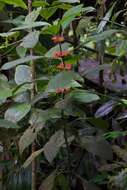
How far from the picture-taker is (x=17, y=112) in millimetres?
913

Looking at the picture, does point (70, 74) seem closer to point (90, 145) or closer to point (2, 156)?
point (90, 145)

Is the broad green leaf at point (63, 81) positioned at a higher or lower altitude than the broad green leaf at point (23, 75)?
higher

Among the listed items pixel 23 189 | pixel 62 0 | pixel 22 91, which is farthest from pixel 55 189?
pixel 62 0

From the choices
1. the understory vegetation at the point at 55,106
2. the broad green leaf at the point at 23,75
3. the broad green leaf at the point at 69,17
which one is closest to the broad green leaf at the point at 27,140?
the understory vegetation at the point at 55,106

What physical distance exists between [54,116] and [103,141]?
0.15m

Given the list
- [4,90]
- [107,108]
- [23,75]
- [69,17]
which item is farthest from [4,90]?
[107,108]

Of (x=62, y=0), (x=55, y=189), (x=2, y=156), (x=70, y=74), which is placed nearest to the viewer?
(x=70, y=74)

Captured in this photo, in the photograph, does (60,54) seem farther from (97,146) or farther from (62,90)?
(97,146)

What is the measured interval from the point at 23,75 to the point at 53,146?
0.18 meters

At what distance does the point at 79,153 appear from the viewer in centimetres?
125

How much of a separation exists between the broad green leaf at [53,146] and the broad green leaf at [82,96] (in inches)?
4.3

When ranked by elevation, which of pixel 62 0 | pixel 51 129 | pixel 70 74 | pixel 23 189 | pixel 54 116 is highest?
pixel 62 0

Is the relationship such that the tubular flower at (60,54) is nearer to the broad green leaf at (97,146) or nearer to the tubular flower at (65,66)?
the tubular flower at (65,66)

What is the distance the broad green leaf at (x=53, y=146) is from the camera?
3.14 ft
